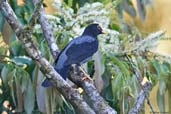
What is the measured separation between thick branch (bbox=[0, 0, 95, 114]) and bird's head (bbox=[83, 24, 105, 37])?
0.52 m

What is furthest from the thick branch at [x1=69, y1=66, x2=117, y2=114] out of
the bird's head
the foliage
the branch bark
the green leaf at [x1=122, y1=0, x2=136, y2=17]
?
the green leaf at [x1=122, y1=0, x2=136, y2=17]

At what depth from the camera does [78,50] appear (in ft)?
6.66

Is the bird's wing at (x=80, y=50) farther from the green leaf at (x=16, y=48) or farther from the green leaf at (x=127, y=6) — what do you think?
the green leaf at (x=127, y=6)

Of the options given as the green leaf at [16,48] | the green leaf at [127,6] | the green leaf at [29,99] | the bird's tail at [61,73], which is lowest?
the green leaf at [29,99]

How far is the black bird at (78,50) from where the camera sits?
6.22ft

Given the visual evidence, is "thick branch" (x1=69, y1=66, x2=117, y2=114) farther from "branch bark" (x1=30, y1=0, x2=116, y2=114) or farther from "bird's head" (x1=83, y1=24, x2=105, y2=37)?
"bird's head" (x1=83, y1=24, x2=105, y2=37)

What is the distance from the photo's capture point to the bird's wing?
194 cm

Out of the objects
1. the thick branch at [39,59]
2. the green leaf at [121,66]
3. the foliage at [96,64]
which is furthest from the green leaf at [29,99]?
the thick branch at [39,59]

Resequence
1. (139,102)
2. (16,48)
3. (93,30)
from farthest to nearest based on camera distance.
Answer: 1. (16,48)
2. (93,30)
3. (139,102)

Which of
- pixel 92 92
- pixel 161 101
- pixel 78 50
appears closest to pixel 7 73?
pixel 78 50

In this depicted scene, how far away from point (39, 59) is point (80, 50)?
1.64 feet

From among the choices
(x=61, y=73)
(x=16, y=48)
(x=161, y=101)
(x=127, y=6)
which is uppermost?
(x=127, y=6)

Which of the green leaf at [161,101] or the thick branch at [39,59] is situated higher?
the thick branch at [39,59]

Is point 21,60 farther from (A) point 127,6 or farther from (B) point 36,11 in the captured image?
(A) point 127,6
